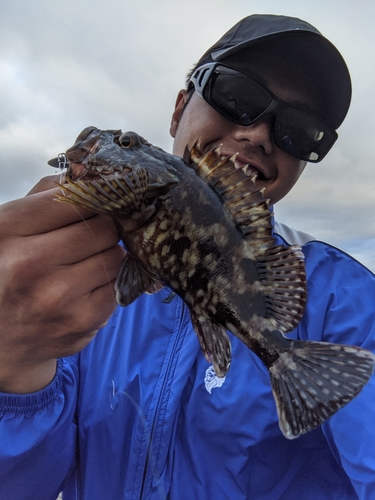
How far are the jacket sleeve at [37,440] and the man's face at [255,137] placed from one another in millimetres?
2252

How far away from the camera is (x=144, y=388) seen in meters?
2.65

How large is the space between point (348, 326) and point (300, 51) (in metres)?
2.59

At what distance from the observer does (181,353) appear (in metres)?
2.76

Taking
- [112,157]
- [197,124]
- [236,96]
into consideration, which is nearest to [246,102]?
[236,96]

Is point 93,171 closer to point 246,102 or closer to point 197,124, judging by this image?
point 197,124

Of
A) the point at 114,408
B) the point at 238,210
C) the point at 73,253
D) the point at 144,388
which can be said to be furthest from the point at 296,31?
the point at 114,408

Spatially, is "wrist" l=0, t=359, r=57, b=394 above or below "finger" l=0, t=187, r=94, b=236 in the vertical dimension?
below

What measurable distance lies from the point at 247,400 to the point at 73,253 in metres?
1.64

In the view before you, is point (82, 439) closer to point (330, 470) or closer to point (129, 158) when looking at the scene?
point (330, 470)

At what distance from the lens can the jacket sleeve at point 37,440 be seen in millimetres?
2232

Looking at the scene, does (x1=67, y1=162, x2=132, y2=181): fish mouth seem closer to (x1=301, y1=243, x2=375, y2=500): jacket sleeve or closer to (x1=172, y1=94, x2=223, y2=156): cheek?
(x1=172, y1=94, x2=223, y2=156): cheek

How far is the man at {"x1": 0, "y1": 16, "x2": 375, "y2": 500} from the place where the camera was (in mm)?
1826

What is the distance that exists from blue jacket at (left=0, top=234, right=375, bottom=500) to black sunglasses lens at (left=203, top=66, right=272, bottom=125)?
1652 mm

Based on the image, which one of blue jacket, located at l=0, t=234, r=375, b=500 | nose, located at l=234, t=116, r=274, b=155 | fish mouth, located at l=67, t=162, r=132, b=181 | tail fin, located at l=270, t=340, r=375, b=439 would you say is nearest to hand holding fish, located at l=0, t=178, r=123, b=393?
fish mouth, located at l=67, t=162, r=132, b=181
